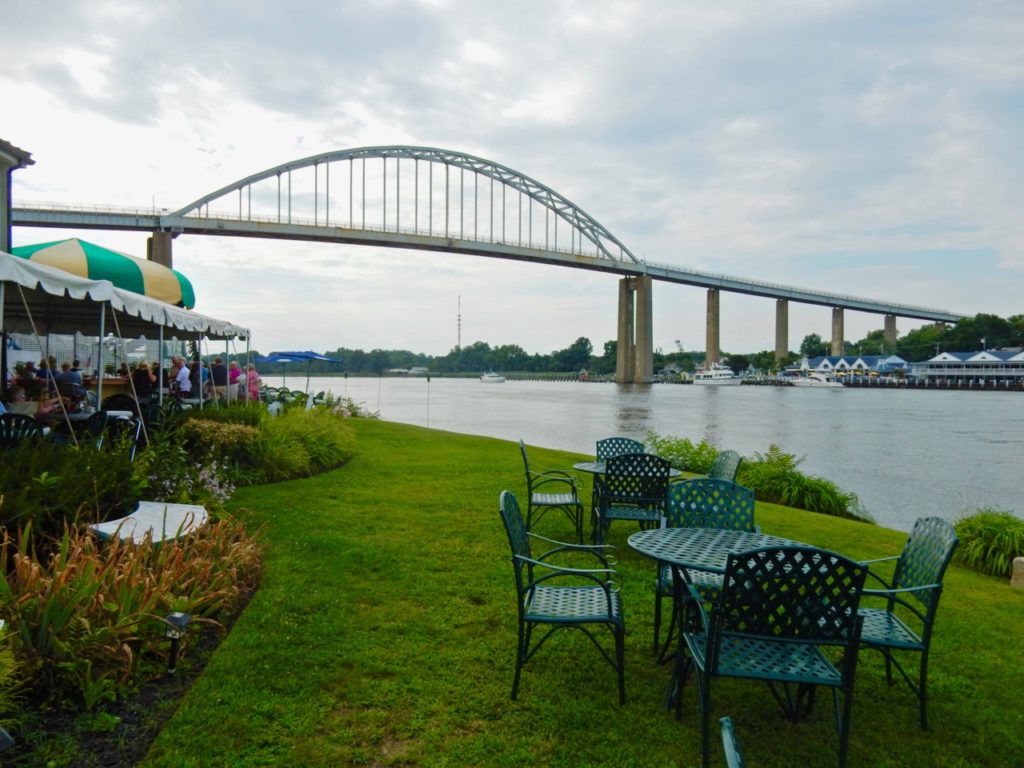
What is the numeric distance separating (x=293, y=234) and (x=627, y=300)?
3803cm

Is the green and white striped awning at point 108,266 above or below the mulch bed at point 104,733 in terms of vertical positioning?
above

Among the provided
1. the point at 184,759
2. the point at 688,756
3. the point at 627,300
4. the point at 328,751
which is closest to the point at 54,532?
the point at 184,759

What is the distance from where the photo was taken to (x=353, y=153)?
6681 centimetres

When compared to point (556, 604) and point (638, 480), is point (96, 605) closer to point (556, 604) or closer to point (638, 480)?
point (556, 604)

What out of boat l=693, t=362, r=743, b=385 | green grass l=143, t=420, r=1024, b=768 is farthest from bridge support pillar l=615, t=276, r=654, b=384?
green grass l=143, t=420, r=1024, b=768

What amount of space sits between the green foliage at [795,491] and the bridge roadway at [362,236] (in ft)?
114

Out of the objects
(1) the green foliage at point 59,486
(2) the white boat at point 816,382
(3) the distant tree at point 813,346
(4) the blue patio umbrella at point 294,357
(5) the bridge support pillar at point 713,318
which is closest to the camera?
(1) the green foliage at point 59,486

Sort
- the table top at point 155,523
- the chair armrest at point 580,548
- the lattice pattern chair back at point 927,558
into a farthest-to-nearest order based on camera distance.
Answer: the table top at point 155,523 → the chair armrest at point 580,548 → the lattice pattern chair back at point 927,558

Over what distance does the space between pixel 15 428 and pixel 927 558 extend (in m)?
6.80

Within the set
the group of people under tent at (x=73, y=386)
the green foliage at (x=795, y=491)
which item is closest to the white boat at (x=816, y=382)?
the green foliage at (x=795, y=491)

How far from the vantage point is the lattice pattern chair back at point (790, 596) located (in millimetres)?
2506

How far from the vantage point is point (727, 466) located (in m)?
5.95

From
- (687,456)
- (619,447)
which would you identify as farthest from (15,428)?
(687,456)

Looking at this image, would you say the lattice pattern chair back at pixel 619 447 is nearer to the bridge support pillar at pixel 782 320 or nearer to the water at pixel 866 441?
the water at pixel 866 441
